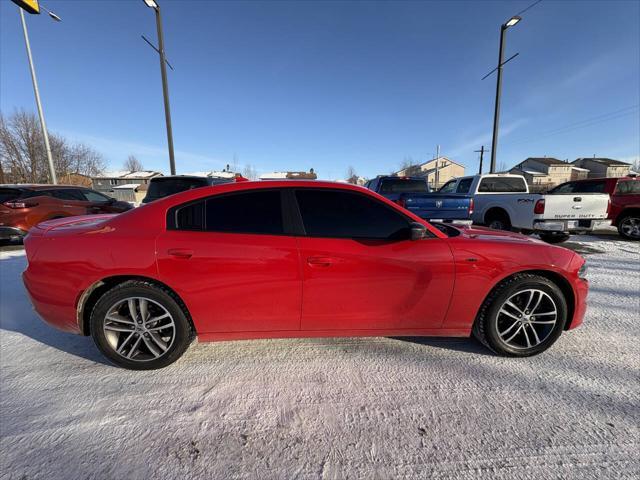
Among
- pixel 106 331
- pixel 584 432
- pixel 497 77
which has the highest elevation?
pixel 497 77

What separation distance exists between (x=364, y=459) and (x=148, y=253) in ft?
6.74

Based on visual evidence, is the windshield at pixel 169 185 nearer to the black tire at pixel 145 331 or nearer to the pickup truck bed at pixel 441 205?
the pickup truck bed at pixel 441 205

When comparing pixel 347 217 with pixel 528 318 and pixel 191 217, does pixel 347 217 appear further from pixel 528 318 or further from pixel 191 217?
pixel 528 318

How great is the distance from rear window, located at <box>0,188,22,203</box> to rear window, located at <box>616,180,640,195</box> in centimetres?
1558

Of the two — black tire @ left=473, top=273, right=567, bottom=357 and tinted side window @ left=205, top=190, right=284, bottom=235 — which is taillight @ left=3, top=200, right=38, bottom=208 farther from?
black tire @ left=473, top=273, right=567, bottom=357

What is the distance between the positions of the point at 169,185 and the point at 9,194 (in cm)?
336

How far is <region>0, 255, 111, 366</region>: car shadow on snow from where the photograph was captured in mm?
2566

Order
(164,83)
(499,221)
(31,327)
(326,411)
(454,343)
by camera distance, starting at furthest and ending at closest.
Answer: (164,83)
(499,221)
(31,327)
(454,343)
(326,411)

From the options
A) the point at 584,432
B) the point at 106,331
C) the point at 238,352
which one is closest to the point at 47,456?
the point at 106,331

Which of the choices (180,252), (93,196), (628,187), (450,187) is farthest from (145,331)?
(628,187)

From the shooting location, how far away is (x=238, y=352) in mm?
2527

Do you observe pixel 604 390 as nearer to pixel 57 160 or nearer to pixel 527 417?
pixel 527 417

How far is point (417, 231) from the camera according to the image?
2160mm

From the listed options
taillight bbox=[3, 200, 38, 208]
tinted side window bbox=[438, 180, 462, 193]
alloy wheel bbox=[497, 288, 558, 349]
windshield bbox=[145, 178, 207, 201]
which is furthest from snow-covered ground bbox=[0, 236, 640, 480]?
tinted side window bbox=[438, 180, 462, 193]
